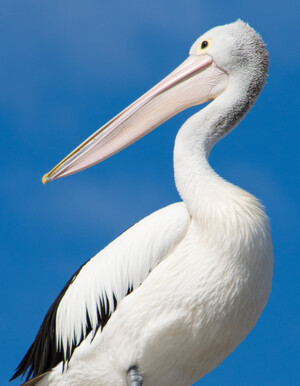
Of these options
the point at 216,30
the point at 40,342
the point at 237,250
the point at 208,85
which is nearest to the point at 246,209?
the point at 237,250

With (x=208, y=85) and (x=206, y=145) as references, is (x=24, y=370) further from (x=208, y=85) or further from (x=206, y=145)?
(x=208, y=85)

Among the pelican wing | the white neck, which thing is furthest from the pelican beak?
the pelican wing

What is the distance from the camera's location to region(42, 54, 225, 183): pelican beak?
701 centimetres

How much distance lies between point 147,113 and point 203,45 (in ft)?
2.74

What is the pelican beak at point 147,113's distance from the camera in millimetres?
7008

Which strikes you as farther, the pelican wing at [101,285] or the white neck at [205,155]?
the pelican wing at [101,285]

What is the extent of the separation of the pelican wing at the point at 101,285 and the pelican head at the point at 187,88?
2.81 ft

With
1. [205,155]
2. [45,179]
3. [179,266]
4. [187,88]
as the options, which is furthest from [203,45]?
[179,266]

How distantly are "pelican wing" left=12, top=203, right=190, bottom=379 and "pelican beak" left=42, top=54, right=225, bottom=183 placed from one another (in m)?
0.83

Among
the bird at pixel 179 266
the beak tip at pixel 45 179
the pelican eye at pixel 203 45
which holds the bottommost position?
the bird at pixel 179 266

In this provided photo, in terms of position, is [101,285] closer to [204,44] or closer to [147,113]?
[147,113]

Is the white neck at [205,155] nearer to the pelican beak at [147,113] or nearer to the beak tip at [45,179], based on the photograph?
the pelican beak at [147,113]

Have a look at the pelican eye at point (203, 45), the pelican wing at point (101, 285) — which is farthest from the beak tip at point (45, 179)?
the pelican eye at point (203, 45)

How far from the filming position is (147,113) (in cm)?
714
